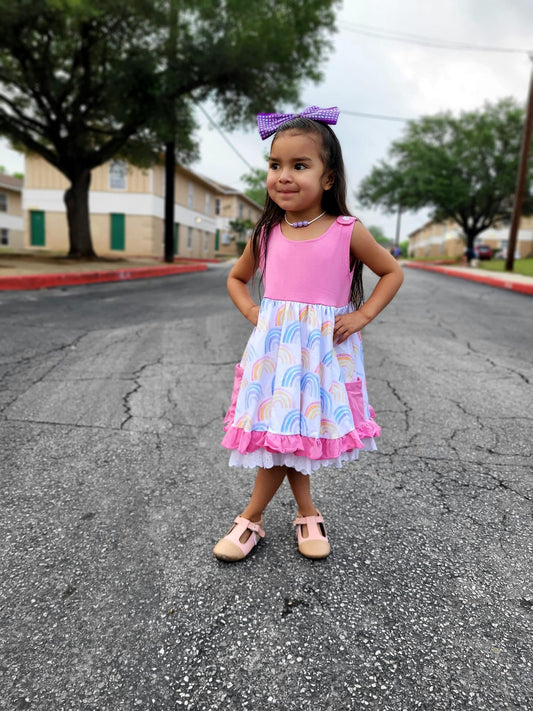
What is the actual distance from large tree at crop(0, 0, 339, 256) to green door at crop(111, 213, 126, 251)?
11.6m

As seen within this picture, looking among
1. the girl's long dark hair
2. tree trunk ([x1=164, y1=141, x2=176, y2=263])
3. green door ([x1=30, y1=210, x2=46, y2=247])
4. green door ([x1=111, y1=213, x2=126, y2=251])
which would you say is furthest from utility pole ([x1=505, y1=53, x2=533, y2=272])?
green door ([x1=30, y1=210, x2=46, y2=247])

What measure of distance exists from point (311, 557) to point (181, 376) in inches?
94.9

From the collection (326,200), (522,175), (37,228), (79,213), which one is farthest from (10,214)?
(326,200)

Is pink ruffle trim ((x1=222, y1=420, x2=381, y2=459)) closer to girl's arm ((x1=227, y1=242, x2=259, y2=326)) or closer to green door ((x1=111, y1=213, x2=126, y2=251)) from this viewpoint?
girl's arm ((x1=227, y1=242, x2=259, y2=326))

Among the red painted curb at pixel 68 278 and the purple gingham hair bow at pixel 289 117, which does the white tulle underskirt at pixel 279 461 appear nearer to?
the purple gingham hair bow at pixel 289 117

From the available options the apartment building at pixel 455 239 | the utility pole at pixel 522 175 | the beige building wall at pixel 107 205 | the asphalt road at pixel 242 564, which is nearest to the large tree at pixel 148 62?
the utility pole at pixel 522 175

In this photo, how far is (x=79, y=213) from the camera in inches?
653

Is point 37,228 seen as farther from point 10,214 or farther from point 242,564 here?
point 242,564

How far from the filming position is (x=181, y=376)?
156 inches

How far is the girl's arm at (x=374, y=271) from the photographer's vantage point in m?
1.70

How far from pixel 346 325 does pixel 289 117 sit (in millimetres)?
780

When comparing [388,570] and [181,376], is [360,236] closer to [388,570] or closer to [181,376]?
[388,570]

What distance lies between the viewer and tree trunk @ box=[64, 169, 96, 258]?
1630 centimetres

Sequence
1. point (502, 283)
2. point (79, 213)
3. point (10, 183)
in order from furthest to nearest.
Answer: point (10, 183) < point (79, 213) < point (502, 283)
